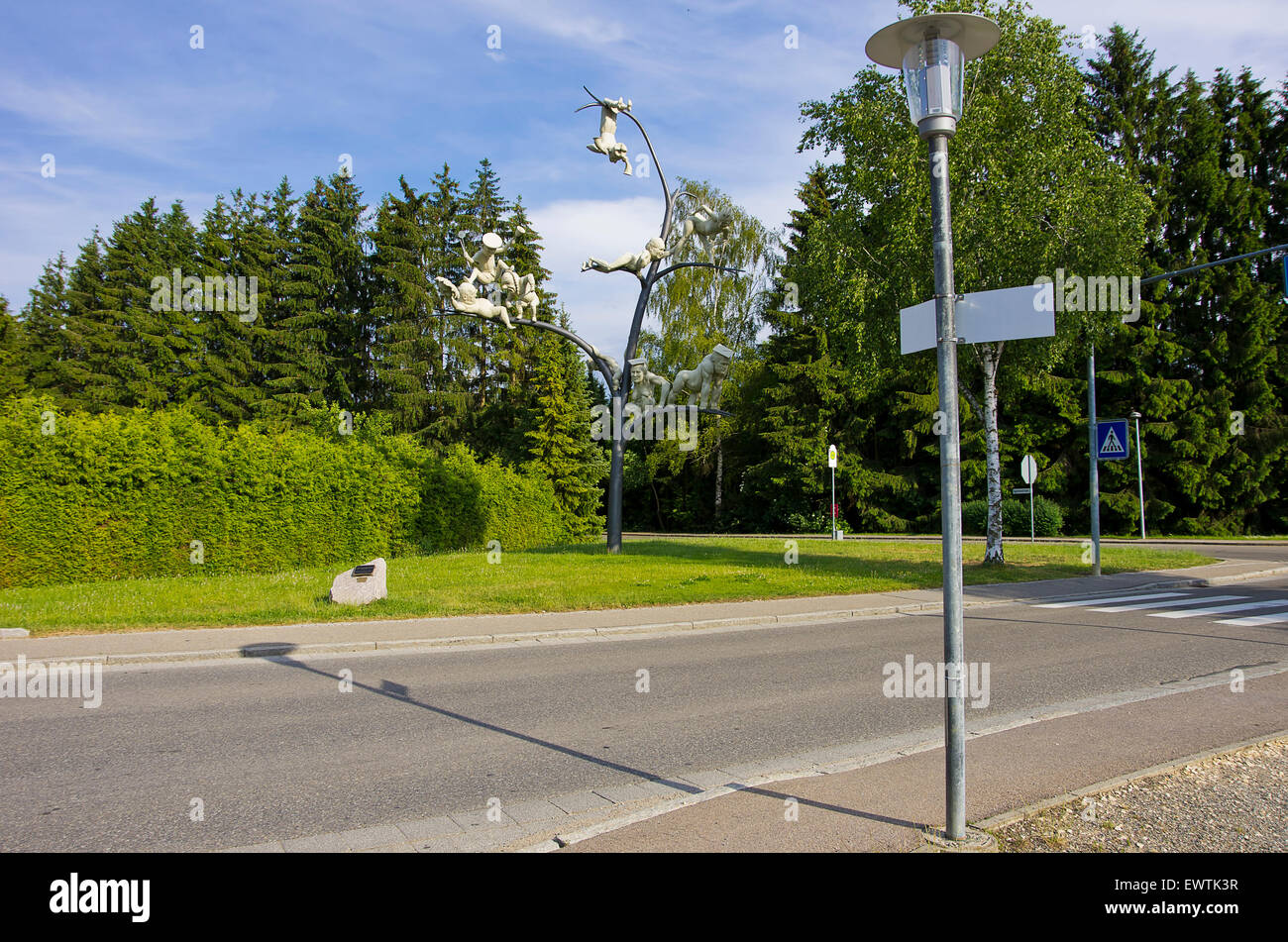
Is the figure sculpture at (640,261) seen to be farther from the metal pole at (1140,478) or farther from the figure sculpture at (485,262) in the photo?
the metal pole at (1140,478)

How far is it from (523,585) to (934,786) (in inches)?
430

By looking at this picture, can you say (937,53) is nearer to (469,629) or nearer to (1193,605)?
(469,629)

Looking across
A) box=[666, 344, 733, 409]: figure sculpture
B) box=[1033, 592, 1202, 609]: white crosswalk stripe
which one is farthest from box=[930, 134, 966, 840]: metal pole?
box=[666, 344, 733, 409]: figure sculpture

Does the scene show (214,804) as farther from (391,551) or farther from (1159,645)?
(391,551)

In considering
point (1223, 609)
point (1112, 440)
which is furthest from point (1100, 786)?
point (1112, 440)

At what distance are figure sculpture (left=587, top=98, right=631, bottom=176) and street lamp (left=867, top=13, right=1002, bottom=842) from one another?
691 inches

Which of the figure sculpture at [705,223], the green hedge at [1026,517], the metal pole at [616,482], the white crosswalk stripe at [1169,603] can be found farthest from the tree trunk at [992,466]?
the green hedge at [1026,517]

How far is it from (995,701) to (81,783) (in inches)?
282

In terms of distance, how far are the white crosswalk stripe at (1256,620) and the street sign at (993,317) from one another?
10.7 metres

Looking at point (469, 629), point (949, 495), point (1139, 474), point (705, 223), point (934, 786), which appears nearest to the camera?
point (949, 495)

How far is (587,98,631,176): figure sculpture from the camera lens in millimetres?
20266

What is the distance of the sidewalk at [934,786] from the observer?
159 inches

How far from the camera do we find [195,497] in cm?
1809

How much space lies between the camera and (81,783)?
517cm
